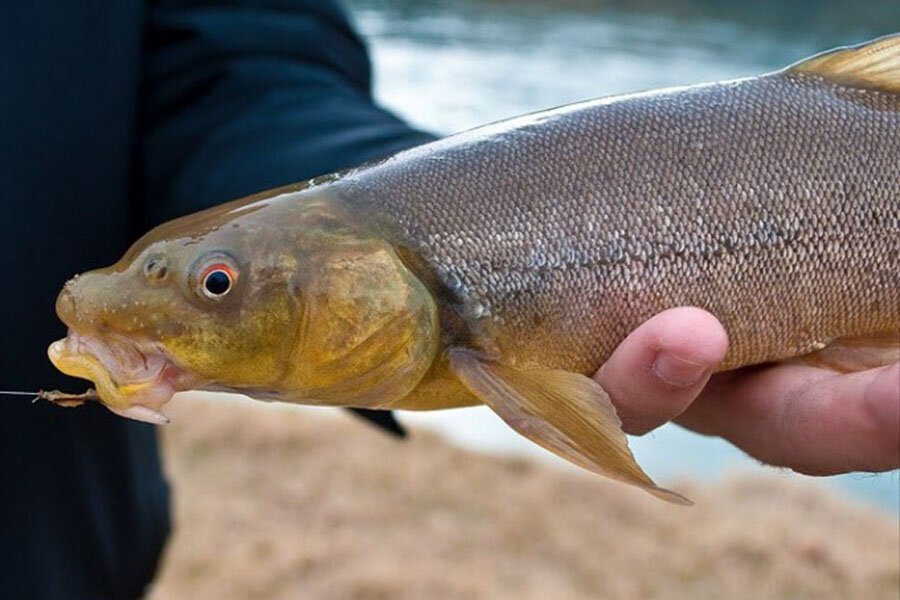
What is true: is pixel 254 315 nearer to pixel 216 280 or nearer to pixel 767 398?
pixel 216 280

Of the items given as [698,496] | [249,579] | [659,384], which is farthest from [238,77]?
[698,496]

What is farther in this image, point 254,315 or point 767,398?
point 767,398

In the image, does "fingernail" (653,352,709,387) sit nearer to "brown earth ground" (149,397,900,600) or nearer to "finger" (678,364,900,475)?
"finger" (678,364,900,475)

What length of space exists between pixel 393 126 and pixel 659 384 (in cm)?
109

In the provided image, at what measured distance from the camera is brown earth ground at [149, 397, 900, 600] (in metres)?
5.76

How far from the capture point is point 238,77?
9.30ft

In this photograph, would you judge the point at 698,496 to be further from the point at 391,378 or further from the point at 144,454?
the point at 391,378

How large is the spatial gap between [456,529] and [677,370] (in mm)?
4797

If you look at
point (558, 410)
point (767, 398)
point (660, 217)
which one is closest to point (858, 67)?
point (660, 217)

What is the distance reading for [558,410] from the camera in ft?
6.47

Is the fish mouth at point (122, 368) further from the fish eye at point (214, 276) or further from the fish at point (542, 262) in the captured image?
the fish eye at point (214, 276)

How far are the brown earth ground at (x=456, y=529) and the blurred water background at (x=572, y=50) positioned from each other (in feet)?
4.27

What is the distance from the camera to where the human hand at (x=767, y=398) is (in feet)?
6.14

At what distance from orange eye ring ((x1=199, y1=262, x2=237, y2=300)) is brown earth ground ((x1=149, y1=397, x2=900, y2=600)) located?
3.91 metres
